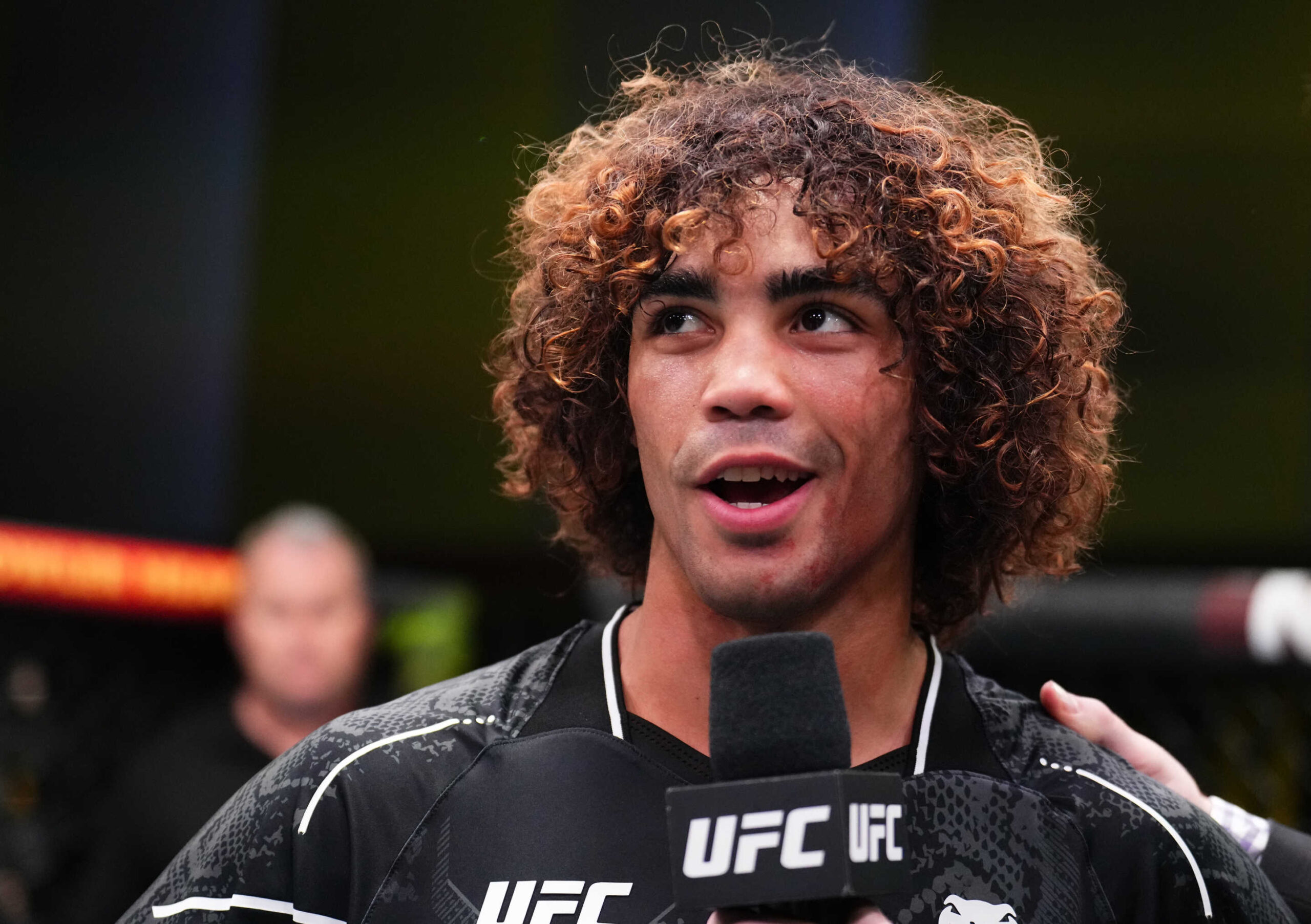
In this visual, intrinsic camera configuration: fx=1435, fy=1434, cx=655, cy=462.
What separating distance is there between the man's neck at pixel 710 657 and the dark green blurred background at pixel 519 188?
93.1 inches

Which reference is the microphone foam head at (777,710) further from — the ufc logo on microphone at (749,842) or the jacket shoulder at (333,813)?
the jacket shoulder at (333,813)

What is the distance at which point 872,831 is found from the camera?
1.19 meters

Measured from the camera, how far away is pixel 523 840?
1.47m

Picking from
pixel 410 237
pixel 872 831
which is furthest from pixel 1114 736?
pixel 410 237

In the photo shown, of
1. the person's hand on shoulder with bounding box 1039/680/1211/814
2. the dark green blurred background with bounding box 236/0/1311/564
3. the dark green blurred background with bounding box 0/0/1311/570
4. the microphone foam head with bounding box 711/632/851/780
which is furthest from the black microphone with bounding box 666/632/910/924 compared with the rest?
the dark green blurred background with bounding box 0/0/1311/570

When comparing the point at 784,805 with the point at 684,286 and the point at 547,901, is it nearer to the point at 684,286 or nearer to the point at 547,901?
the point at 547,901

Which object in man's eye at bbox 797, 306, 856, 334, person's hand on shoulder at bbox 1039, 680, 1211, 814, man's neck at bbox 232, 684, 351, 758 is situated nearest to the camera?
man's eye at bbox 797, 306, 856, 334

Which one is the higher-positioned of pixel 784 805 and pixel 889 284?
pixel 889 284

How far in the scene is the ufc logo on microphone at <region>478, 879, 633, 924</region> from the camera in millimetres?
1413

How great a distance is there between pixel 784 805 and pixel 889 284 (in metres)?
0.64

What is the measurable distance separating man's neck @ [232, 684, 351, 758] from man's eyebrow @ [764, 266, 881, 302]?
6.86 feet

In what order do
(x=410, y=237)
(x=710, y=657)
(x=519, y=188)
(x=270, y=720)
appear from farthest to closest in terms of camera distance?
1. (x=410, y=237)
2. (x=519, y=188)
3. (x=270, y=720)
4. (x=710, y=657)

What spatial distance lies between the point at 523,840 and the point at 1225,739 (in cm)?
294

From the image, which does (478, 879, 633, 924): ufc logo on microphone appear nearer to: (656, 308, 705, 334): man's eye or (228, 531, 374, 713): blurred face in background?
(656, 308, 705, 334): man's eye
